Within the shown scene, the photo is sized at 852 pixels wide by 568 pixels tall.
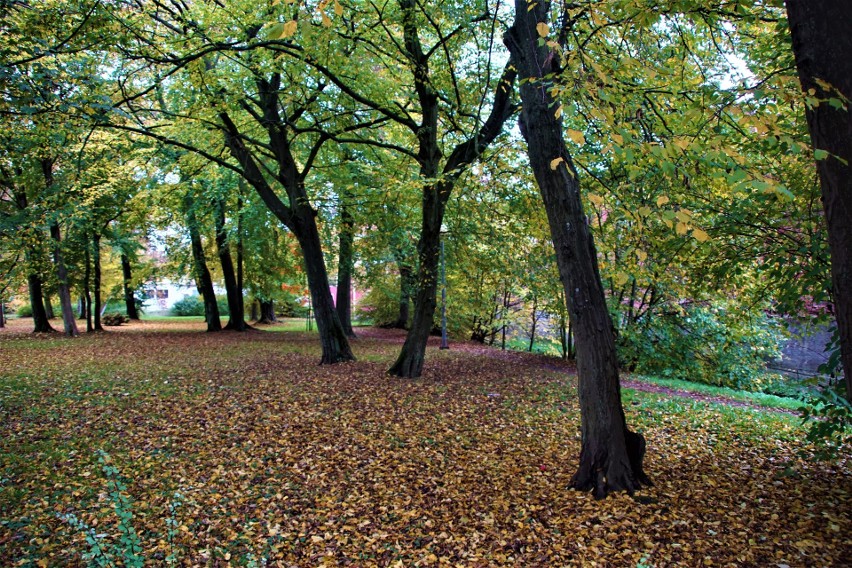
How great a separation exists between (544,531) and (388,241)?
11480mm

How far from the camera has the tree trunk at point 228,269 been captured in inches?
683

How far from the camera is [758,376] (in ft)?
39.9

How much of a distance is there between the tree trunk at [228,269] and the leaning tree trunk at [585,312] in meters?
14.4

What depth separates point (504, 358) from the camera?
41.4 ft

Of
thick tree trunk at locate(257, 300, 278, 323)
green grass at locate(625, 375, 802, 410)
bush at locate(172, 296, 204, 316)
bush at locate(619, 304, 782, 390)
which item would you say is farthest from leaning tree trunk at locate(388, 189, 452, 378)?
bush at locate(172, 296, 204, 316)

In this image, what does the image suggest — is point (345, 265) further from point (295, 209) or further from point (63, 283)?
point (63, 283)

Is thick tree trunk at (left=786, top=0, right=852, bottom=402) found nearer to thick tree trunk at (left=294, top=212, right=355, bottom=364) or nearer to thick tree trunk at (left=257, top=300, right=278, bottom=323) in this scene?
thick tree trunk at (left=294, top=212, right=355, bottom=364)

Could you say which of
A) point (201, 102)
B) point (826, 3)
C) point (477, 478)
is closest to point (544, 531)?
point (477, 478)

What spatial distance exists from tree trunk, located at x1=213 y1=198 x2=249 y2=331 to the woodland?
5028 millimetres

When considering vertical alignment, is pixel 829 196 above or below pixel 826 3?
below

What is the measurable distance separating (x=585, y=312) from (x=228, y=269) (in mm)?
16778

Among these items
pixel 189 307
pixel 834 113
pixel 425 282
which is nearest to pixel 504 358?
pixel 425 282

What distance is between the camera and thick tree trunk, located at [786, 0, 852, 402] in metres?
2.25

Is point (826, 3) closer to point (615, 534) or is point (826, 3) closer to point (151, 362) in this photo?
point (615, 534)
